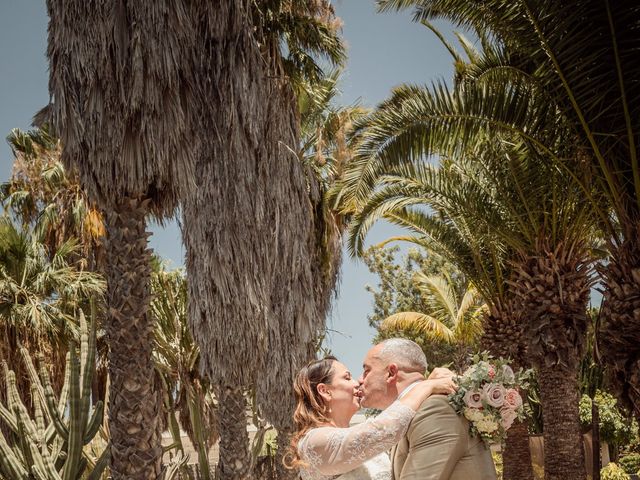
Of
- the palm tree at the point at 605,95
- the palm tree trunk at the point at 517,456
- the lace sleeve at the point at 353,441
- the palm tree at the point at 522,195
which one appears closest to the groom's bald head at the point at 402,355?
the lace sleeve at the point at 353,441

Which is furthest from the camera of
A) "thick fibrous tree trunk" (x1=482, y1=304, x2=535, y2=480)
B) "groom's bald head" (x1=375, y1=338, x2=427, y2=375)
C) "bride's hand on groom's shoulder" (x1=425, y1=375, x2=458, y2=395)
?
"thick fibrous tree trunk" (x1=482, y1=304, x2=535, y2=480)

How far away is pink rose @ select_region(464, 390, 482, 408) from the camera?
11.2 feet

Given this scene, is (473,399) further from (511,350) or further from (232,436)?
(511,350)

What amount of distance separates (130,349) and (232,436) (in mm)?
5504

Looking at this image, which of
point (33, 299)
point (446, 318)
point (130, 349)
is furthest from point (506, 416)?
point (446, 318)

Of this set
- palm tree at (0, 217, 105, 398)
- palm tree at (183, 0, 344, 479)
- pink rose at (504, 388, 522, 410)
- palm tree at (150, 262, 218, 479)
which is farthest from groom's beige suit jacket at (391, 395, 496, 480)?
palm tree at (150, 262, 218, 479)

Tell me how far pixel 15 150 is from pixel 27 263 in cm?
709

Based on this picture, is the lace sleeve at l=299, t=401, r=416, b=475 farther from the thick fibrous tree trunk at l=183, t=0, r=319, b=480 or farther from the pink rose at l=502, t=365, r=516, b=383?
the thick fibrous tree trunk at l=183, t=0, r=319, b=480

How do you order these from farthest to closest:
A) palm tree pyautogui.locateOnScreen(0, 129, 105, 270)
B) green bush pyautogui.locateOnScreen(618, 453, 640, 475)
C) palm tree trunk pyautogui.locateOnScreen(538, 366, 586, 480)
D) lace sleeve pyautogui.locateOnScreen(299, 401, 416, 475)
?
green bush pyautogui.locateOnScreen(618, 453, 640, 475), palm tree pyautogui.locateOnScreen(0, 129, 105, 270), palm tree trunk pyautogui.locateOnScreen(538, 366, 586, 480), lace sleeve pyautogui.locateOnScreen(299, 401, 416, 475)

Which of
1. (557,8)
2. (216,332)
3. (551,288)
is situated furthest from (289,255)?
(557,8)

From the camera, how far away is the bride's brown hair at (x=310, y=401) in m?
4.45

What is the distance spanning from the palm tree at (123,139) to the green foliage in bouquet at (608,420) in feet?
62.9

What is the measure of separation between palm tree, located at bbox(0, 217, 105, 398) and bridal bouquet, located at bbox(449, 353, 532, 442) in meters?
13.5

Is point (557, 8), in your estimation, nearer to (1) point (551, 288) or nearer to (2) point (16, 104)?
(1) point (551, 288)
